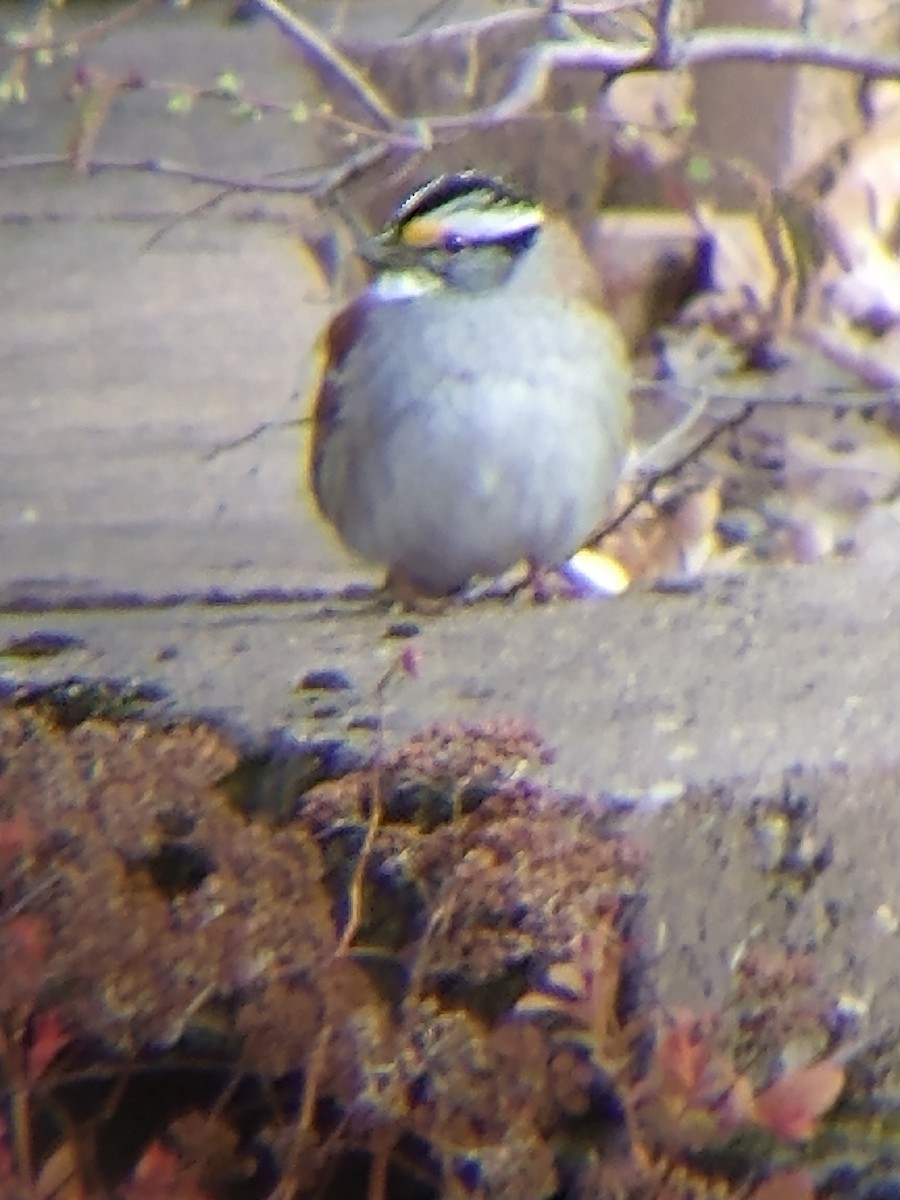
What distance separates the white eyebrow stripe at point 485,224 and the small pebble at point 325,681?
94 cm

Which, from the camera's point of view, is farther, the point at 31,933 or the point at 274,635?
the point at 274,635

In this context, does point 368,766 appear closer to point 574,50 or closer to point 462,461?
point 462,461

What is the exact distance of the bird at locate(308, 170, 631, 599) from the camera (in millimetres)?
2639

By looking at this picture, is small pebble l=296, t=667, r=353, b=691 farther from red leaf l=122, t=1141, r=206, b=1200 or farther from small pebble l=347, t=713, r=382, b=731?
red leaf l=122, t=1141, r=206, b=1200

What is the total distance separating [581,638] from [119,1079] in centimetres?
82

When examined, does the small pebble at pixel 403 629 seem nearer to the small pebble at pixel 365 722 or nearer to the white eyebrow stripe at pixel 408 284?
the small pebble at pixel 365 722

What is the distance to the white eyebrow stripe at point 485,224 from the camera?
108 inches

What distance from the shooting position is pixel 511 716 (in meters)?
1.84

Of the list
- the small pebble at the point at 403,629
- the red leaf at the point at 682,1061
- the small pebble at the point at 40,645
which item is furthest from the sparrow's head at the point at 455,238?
the red leaf at the point at 682,1061

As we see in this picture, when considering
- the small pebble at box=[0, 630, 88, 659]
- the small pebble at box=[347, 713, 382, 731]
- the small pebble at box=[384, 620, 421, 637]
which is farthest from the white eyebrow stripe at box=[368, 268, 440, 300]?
the small pebble at box=[347, 713, 382, 731]

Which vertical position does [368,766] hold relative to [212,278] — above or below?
above

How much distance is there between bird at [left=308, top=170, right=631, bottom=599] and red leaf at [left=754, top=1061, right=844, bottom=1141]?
135cm

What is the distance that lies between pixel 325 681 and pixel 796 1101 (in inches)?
30.4

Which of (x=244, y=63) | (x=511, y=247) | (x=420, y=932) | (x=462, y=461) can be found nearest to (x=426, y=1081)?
(x=420, y=932)
